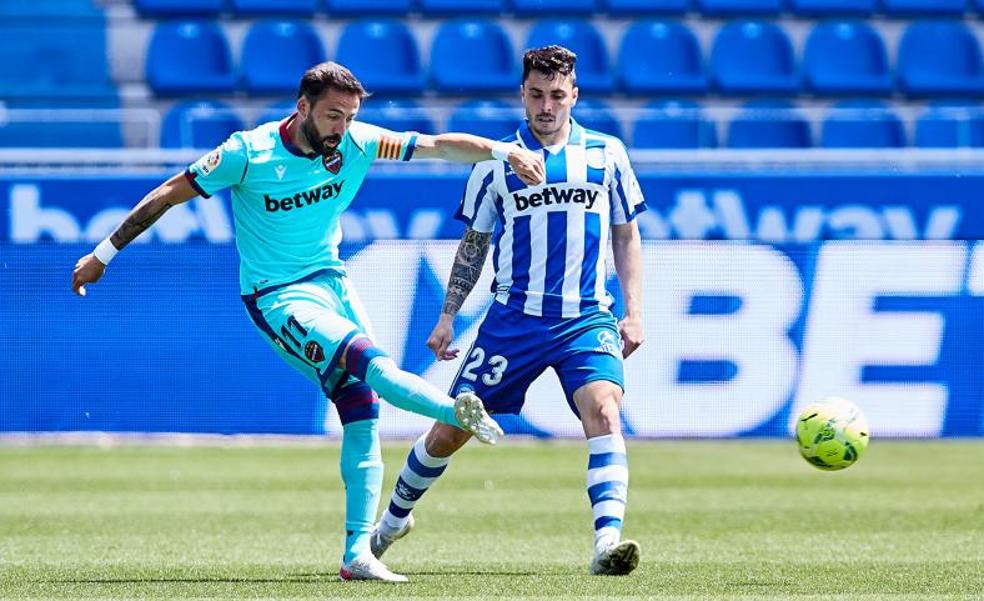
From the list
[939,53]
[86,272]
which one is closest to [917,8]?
[939,53]

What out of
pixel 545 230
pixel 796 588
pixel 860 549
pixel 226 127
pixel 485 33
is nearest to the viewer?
pixel 796 588

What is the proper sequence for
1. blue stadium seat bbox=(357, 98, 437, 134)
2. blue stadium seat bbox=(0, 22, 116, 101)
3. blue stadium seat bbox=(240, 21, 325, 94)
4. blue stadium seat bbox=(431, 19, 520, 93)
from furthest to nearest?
blue stadium seat bbox=(431, 19, 520, 93)
blue stadium seat bbox=(240, 21, 325, 94)
blue stadium seat bbox=(0, 22, 116, 101)
blue stadium seat bbox=(357, 98, 437, 134)

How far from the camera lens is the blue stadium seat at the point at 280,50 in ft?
55.6

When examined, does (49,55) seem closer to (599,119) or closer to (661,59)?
(599,119)

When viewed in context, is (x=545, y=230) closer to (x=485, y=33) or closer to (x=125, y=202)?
(x=125, y=202)

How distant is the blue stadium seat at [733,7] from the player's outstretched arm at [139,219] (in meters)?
12.2

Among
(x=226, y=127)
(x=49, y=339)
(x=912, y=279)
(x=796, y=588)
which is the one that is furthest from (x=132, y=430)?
(x=796, y=588)

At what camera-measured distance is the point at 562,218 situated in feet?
22.5

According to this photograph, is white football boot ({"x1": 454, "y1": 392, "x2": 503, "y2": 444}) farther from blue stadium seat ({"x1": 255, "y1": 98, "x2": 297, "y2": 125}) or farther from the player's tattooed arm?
blue stadium seat ({"x1": 255, "y1": 98, "x2": 297, "y2": 125})

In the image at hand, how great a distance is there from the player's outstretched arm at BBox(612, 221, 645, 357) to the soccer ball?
0.94m

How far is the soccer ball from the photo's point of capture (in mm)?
7215

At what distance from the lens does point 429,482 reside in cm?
707

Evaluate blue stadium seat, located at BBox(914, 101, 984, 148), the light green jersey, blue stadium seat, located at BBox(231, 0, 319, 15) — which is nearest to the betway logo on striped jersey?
the light green jersey

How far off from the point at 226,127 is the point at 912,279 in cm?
624
